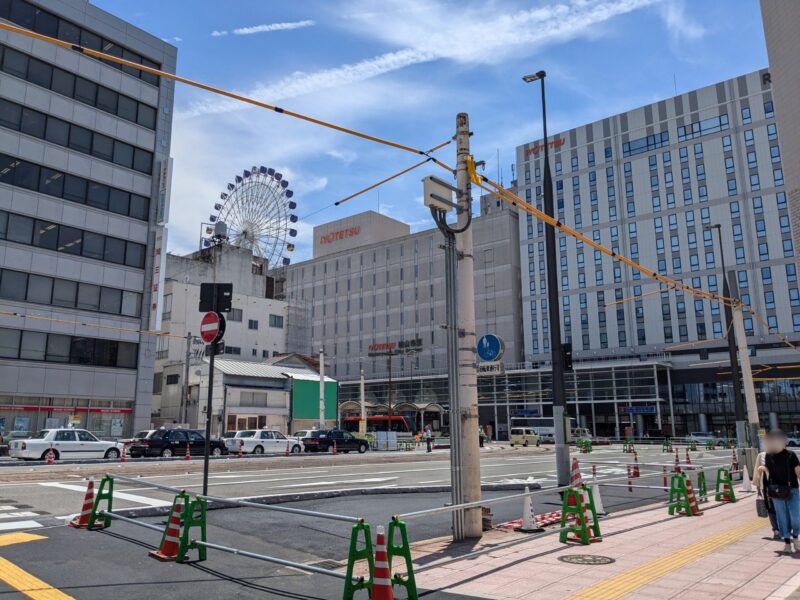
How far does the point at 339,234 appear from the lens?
116125mm

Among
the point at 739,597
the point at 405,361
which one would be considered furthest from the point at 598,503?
the point at 405,361

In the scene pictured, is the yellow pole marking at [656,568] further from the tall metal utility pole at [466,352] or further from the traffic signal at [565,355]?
the traffic signal at [565,355]

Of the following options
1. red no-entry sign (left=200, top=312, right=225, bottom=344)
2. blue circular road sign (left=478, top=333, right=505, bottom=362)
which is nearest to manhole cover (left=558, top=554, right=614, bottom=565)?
blue circular road sign (left=478, top=333, right=505, bottom=362)

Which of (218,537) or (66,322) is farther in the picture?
(66,322)

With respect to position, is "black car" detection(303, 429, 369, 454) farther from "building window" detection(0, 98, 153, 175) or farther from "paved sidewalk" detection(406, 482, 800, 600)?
"paved sidewalk" detection(406, 482, 800, 600)

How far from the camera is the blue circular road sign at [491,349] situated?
11.3 m

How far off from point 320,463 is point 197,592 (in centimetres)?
2309

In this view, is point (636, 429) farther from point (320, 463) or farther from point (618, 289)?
point (320, 463)

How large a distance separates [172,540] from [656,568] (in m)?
6.51

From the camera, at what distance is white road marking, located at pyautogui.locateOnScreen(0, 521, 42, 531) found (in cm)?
1059

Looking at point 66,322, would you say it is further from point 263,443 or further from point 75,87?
point 75,87

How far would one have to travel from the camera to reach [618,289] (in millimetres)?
85812

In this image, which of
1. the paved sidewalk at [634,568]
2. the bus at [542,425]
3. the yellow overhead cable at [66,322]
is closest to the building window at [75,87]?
the yellow overhead cable at [66,322]

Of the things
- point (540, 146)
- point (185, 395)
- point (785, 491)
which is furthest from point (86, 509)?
point (540, 146)
